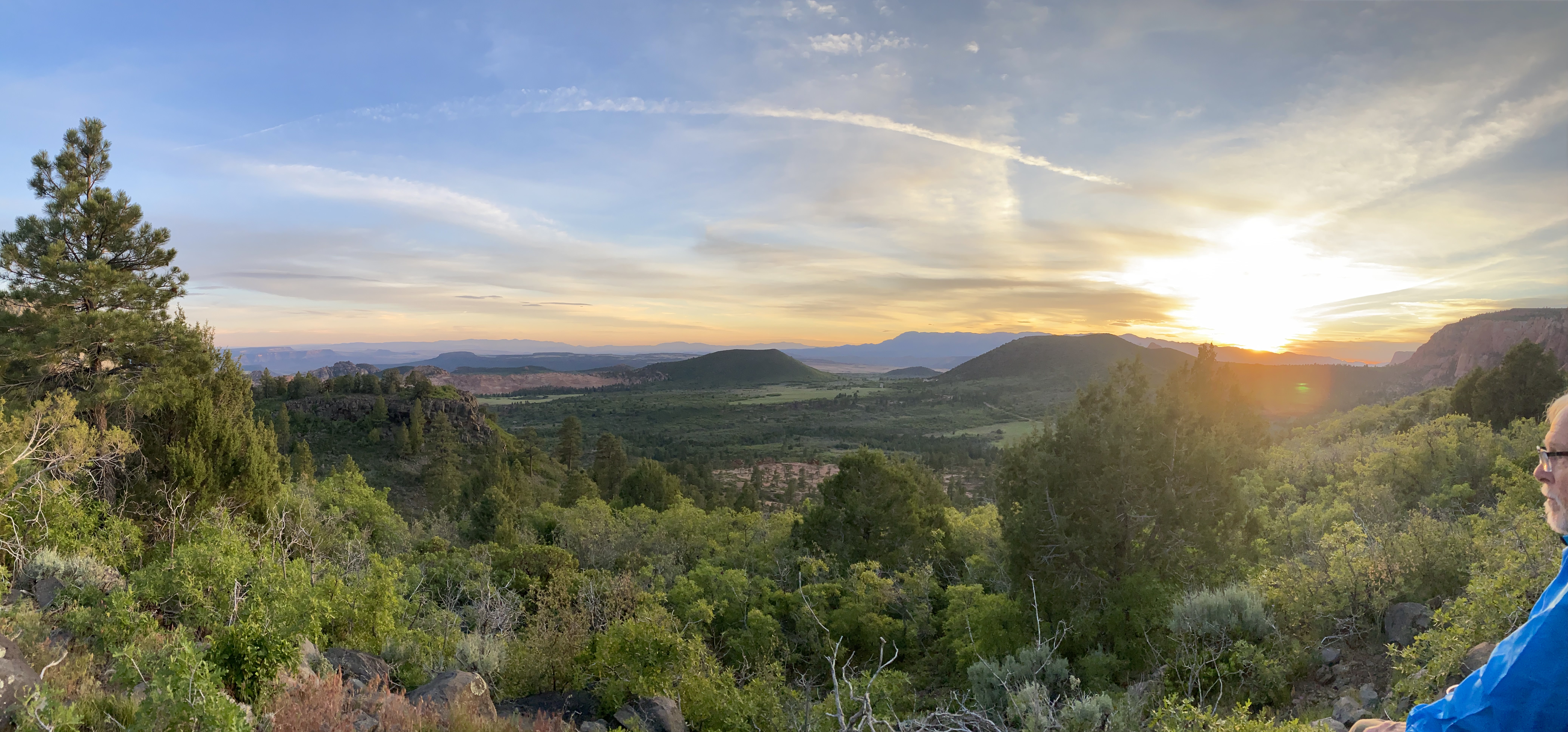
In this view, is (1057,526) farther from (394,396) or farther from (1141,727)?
(394,396)

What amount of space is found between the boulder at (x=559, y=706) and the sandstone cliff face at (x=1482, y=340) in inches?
3308

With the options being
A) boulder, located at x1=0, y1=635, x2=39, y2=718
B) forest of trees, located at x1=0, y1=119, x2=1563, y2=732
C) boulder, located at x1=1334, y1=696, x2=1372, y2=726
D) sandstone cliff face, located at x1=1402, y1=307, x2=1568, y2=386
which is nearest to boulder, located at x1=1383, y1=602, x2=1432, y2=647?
forest of trees, located at x1=0, y1=119, x2=1563, y2=732

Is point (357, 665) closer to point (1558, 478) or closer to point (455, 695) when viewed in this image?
point (455, 695)

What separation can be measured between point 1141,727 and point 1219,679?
97 centimetres

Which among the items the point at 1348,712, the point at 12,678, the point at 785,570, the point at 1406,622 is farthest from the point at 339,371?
the point at 1406,622

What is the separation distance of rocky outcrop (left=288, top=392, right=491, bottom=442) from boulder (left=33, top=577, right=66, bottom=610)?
63.5 meters

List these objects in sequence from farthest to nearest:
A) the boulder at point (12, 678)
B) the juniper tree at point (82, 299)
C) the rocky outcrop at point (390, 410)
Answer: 1. the rocky outcrop at point (390, 410)
2. the juniper tree at point (82, 299)
3. the boulder at point (12, 678)

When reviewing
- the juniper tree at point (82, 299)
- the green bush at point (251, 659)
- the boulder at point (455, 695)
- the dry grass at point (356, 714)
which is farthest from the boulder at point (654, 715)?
the juniper tree at point (82, 299)

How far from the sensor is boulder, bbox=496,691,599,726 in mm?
8969

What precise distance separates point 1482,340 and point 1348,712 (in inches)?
4703

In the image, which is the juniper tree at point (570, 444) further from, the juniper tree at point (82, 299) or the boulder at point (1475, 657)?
the boulder at point (1475, 657)

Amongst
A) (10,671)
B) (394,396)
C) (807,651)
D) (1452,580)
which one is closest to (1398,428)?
(1452,580)

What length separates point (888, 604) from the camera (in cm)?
1670

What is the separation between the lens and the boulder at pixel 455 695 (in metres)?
7.23
